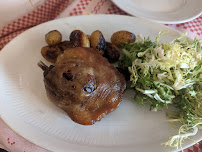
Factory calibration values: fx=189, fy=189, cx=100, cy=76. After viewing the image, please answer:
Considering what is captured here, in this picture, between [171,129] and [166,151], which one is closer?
[166,151]

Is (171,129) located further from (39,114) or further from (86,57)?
(39,114)

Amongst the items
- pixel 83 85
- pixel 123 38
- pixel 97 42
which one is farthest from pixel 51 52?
pixel 123 38

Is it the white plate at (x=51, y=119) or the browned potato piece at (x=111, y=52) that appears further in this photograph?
the browned potato piece at (x=111, y=52)

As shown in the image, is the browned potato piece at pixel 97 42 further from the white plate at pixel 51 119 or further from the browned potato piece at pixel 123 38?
the white plate at pixel 51 119

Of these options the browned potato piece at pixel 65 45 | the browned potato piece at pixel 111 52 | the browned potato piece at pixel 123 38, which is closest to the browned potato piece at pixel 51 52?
the browned potato piece at pixel 65 45

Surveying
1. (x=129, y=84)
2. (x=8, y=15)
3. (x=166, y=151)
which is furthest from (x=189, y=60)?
(x=8, y=15)

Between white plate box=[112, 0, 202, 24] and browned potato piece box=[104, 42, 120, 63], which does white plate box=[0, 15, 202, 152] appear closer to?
browned potato piece box=[104, 42, 120, 63]

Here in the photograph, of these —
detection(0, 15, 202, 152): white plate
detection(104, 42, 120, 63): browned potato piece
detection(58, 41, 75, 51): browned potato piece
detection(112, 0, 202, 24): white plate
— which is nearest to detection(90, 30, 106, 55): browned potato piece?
detection(104, 42, 120, 63): browned potato piece
